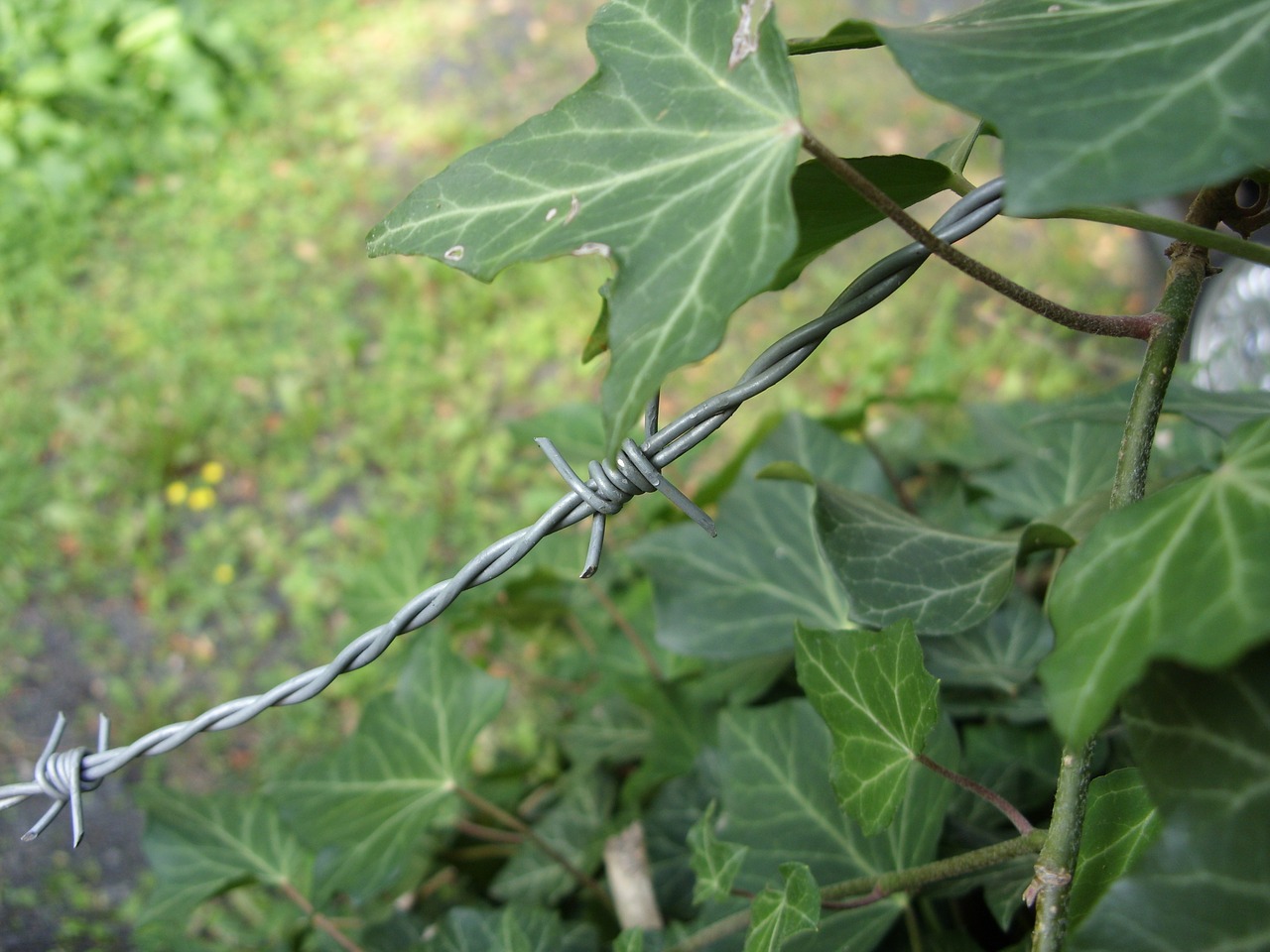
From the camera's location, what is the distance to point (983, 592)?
713mm

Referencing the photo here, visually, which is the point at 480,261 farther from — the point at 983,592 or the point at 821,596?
the point at 821,596

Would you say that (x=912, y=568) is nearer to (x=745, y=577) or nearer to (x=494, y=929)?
(x=745, y=577)

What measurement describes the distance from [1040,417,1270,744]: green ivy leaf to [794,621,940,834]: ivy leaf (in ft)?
0.62

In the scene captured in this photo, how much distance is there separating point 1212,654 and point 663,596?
728 mm

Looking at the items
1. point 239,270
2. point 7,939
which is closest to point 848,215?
point 7,939

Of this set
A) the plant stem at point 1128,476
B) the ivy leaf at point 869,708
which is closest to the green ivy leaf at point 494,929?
the ivy leaf at point 869,708

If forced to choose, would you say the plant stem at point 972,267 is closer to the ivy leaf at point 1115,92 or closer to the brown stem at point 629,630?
the ivy leaf at point 1115,92

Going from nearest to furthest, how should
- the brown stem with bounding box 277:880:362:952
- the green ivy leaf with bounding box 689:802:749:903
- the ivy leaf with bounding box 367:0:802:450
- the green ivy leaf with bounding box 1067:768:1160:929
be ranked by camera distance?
1. the ivy leaf with bounding box 367:0:802:450
2. the green ivy leaf with bounding box 1067:768:1160:929
3. the green ivy leaf with bounding box 689:802:749:903
4. the brown stem with bounding box 277:880:362:952

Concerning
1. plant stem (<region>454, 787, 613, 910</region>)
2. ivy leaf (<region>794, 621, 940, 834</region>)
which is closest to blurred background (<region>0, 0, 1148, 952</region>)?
plant stem (<region>454, 787, 613, 910</region>)

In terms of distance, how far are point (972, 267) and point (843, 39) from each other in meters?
0.16

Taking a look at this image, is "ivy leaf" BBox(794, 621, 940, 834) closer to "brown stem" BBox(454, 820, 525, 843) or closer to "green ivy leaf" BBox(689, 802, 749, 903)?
"green ivy leaf" BBox(689, 802, 749, 903)

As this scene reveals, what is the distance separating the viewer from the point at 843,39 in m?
0.55

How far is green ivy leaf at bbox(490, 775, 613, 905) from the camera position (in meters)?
1.12

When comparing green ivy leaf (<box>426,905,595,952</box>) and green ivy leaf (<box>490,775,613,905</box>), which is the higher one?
green ivy leaf (<box>426,905,595,952</box>)
